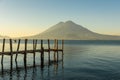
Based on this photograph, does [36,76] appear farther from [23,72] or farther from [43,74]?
[23,72]

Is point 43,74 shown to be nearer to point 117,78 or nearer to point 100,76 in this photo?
point 100,76

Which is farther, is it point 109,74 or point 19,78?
point 109,74

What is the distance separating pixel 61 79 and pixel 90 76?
4.22m

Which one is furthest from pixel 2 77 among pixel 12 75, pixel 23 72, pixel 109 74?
pixel 109 74

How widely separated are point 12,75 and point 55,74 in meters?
5.83

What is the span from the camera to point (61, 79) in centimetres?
2858

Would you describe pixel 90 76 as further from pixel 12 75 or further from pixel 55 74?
pixel 12 75

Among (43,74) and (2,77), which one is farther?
(43,74)

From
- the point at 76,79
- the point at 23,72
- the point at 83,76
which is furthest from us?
the point at 23,72

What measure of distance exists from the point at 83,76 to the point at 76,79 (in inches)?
83.0

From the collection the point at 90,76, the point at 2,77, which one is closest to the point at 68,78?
the point at 90,76

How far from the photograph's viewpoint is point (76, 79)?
93.5ft

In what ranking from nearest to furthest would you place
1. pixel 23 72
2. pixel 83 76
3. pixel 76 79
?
pixel 76 79, pixel 83 76, pixel 23 72

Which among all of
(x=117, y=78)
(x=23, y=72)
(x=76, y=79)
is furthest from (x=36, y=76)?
(x=117, y=78)
